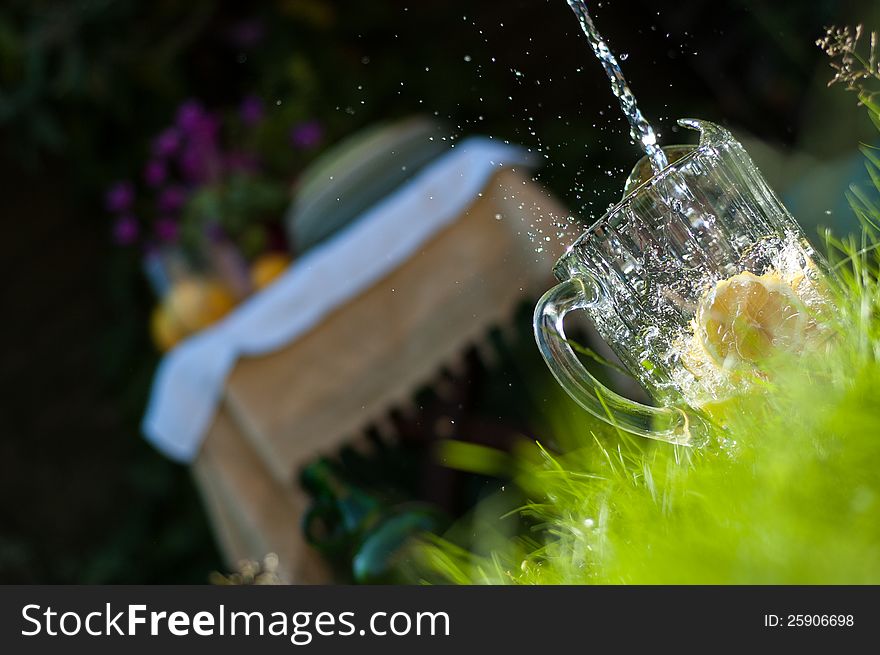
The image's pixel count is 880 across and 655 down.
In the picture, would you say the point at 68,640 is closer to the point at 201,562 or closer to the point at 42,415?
the point at 201,562

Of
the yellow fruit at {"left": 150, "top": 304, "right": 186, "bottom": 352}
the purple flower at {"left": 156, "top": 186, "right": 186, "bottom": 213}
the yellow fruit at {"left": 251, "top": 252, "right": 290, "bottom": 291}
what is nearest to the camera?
the yellow fruit at {"left": 251, "top": 252, "right": 290, "bottom": 291}

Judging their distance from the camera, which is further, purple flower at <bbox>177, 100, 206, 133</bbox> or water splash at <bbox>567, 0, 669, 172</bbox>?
purple flower at <bbox>177, 100, 206, 133</bbox>

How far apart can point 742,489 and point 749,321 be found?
8cm

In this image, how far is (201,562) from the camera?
2.49 meters

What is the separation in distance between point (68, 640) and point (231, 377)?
1.07m

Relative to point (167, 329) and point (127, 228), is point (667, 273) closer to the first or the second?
point (167, 329)

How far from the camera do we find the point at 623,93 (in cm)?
49

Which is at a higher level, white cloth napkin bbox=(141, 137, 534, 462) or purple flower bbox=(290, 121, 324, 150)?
purple flower bbox=(290, 121, 324, 150)

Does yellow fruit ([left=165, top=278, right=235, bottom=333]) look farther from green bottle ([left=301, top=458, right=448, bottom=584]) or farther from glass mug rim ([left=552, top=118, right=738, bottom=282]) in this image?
glass mug rim ([left=552, top=118, right=738, bottom=282])

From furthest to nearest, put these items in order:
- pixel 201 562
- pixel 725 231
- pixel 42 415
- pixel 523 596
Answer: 1. pixel 42 415
2. pixel 201 562
3. pixel 725 231
4. pixel 523 596

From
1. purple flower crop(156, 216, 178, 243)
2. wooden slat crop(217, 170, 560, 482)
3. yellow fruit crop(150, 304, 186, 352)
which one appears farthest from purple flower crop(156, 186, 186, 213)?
wooden slat crop(217, 170, 560, 482)

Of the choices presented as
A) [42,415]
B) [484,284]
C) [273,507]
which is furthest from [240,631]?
[42,415]

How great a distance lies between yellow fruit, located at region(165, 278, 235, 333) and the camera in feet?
5.72

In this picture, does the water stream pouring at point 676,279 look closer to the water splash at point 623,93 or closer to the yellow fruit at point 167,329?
the water splash at point 623,93
